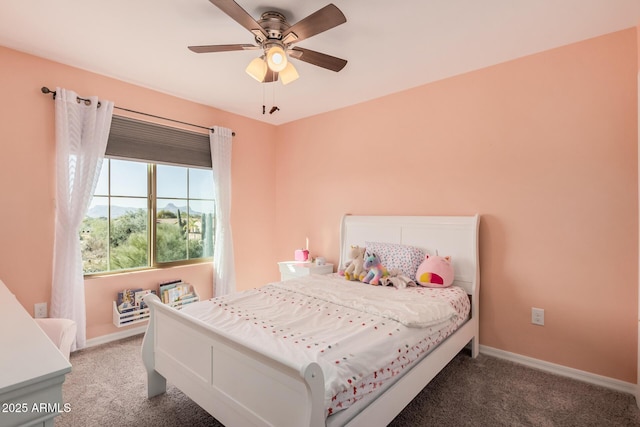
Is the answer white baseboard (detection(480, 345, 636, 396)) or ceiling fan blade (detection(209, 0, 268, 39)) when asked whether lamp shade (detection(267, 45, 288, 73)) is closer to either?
ceiling fan blade (detection(209, 0, 268, 39))

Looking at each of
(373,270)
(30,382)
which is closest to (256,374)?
(30,382)

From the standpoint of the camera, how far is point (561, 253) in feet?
7.80

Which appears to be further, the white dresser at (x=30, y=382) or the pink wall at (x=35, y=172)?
the pink wall at (x=35, y=172)

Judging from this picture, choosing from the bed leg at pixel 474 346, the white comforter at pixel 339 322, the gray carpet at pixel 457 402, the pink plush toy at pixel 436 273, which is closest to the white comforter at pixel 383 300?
the white comforter at pixel 339 322

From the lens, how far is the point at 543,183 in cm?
245

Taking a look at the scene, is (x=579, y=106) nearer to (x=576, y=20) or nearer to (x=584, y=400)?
(x=576, y=20)

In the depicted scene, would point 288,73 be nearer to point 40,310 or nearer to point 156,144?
point 156,144

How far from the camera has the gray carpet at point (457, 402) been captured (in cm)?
184

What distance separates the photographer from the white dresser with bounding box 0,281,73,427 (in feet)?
2.42

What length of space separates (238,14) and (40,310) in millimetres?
2761

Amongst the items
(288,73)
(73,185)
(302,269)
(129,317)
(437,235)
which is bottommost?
(129,317)

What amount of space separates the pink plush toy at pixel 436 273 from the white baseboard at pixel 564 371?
71 centimetres

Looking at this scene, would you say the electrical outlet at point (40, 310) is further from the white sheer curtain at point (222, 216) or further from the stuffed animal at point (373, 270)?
the stuffed animal at point (373, 270)

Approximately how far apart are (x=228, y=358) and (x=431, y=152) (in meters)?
2.50
